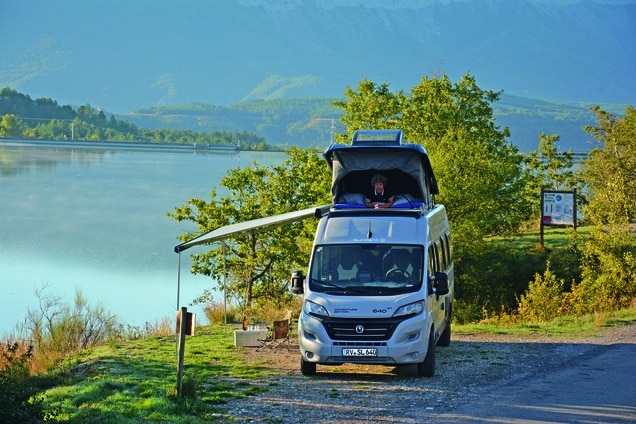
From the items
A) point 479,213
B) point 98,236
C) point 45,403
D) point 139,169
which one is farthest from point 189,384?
point 139,169

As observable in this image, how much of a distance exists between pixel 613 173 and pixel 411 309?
36367mm

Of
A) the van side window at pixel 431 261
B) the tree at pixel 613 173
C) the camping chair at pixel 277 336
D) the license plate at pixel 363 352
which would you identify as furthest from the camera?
the tree at pixel 613 173

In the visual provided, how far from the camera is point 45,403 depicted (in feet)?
42.2

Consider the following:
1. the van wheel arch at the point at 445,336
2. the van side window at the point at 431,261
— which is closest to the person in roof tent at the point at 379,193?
the van side window at the point at 431,261

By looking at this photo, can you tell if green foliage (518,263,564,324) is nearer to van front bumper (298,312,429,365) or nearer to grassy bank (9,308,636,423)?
grassy bank (9,308,636,423)

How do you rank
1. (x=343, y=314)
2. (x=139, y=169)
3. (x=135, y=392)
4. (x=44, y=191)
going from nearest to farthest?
(x=135, y=392) → (x=343, y=314) → (x=44, y=191) → (x=139, y=169)

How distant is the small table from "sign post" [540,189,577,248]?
22444 millimetres

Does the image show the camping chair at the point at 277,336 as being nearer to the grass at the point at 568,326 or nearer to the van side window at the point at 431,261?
the van side window at the point at 431,261

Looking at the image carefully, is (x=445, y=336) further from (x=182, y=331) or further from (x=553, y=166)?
(x=553, y=166)

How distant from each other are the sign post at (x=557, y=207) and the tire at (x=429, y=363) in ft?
81.7

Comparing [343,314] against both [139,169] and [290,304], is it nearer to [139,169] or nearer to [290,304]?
[290,304]

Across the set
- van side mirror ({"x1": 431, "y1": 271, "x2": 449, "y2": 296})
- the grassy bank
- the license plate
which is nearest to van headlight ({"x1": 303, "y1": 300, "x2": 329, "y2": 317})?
the license plate

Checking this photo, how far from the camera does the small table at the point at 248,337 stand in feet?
62.9

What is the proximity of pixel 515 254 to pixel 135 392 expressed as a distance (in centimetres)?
2962
